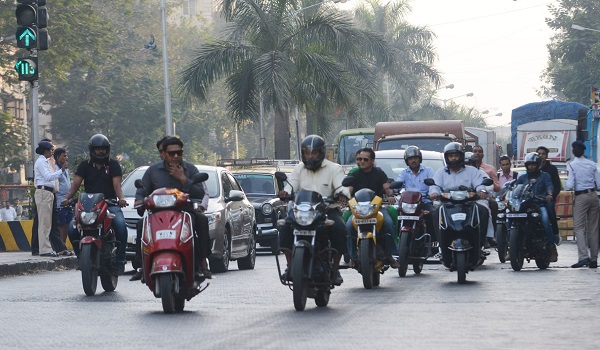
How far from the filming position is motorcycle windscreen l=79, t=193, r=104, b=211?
13445 mm

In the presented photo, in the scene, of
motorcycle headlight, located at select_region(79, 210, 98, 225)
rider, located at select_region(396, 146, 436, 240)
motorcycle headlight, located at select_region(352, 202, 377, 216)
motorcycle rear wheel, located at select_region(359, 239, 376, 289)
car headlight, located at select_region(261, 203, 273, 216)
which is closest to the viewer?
motorcycle headlight, located at select_region(79, 210, 98, 225)

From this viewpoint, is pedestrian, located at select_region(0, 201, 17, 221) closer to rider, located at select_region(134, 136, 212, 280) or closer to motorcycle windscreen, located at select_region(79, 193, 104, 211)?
motorcycle windscreen, located at select_region(79, 193, 104, 211)

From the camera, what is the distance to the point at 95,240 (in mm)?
13312

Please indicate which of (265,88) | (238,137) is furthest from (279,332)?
(238,137)

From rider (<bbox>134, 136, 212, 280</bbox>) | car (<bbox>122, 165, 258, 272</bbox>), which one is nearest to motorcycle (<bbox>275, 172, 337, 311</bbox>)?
rider (<bbox>134, 136, 212, 280</bbox>)

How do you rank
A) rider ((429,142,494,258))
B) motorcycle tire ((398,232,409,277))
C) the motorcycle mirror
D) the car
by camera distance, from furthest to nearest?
the car → motorcycle tire ((398,232,409,277)) → rider ((429,142,494,258)) → the motorcycle mirror

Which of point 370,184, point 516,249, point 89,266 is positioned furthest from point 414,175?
point 89,266

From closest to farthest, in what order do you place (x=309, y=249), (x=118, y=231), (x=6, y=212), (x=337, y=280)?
(x=309, y=249)
(x=337, y=280)
(x=118, y=231)
(x=6, y=212)

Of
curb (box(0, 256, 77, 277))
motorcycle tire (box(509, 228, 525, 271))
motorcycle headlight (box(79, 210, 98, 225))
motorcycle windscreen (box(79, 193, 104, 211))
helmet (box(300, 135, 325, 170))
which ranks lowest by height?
curb (box(0, 256, 77, 277))

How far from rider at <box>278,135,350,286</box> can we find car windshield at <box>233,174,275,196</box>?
13343mm

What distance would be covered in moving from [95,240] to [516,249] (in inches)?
243

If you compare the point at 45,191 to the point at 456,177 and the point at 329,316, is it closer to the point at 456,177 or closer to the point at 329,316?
the point at 456,177

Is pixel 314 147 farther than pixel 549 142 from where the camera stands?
No

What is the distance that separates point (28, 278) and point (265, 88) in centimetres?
2070
